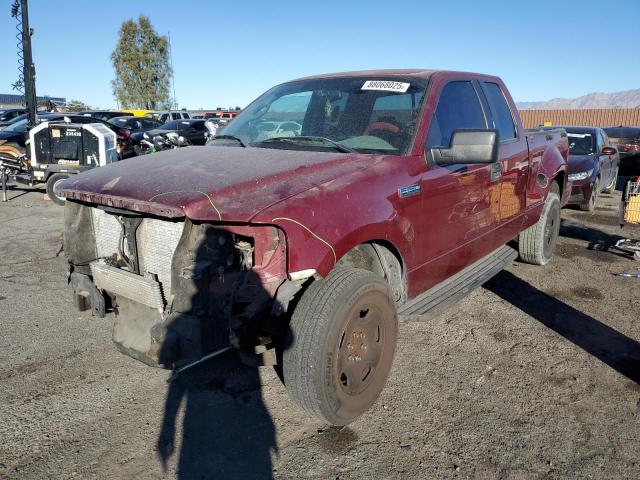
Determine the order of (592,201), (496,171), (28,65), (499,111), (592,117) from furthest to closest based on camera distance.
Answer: (592,117)
(28,65)
(592,201)
(499,111)
(496,171)

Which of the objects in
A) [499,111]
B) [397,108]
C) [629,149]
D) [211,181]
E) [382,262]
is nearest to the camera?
[211,181]

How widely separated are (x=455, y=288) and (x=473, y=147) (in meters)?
1.13

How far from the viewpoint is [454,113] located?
12.5 ft

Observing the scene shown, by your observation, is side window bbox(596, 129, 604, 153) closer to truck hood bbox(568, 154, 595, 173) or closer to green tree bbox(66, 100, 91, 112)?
truck hood bbox(568, 154, 595, 173)

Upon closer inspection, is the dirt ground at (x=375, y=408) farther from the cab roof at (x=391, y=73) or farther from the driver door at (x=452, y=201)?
the cab roof at (x=391, y=73)

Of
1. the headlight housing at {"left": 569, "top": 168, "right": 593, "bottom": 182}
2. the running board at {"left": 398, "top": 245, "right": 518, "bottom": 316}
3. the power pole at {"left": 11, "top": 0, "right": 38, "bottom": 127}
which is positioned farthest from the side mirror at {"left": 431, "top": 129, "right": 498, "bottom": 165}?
the power pole at {"left": 11, "top": 0, "right": 38, "bottom": 127}

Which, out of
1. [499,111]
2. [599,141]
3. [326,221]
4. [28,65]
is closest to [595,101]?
[599,141]

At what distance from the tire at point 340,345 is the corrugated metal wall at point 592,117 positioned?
1314 inches

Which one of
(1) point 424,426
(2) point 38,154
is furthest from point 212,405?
(2) point 38,154

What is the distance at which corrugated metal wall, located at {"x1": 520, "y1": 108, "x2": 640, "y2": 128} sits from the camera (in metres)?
33.3

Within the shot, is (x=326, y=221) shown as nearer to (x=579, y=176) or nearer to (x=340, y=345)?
(x=340, y=345)

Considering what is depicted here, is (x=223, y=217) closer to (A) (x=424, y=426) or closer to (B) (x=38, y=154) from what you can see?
(A) (x=424, y=426)

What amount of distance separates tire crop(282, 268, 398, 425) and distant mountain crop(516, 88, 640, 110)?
188063 mm

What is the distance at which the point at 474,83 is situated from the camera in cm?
427
